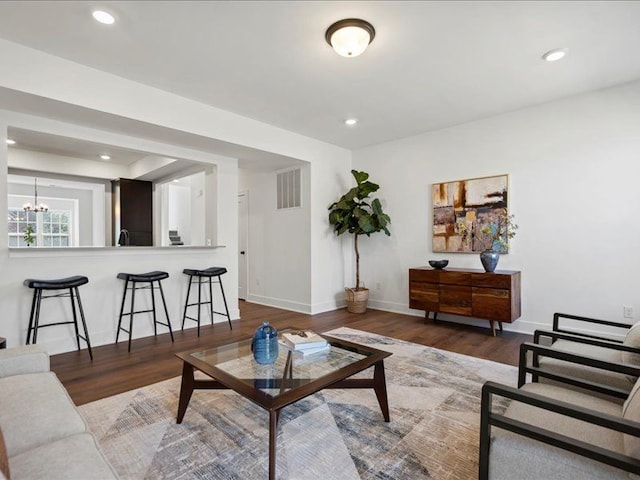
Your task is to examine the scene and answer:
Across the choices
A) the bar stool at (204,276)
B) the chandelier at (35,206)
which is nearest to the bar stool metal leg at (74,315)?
the bar stool at (204,276)

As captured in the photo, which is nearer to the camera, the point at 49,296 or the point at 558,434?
the point at 558,434

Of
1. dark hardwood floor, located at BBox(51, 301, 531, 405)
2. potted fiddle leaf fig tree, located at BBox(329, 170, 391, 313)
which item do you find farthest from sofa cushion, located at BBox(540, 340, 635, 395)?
potted fiddle leaf fig tree, located at BBox(329, 170, 391, 313)

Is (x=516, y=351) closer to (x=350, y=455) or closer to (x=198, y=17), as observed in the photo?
(x=350, y=455)

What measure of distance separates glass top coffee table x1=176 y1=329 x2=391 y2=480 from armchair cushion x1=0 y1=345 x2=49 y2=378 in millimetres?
703

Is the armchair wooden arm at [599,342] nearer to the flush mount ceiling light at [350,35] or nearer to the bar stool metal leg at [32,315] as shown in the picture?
the flush mount ceiling light at [350,35]

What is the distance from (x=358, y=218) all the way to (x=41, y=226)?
6.46 meters

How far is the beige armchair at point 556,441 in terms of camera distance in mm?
1031

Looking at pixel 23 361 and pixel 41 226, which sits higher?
pixel 41 226

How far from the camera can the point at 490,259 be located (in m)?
3.91

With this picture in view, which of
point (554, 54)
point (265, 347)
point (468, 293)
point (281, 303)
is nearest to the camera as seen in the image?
point (265, 347)

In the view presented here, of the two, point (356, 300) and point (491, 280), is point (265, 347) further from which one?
point (356, 300)

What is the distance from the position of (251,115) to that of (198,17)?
1.80m

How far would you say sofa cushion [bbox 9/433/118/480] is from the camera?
96 centimetres

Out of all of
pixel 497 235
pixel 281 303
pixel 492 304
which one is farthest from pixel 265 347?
pixel 281 303
